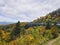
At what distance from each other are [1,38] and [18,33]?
21256 mm

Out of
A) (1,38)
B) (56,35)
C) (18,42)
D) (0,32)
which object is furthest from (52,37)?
(0,32)

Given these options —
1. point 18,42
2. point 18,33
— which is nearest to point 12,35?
point 18,33

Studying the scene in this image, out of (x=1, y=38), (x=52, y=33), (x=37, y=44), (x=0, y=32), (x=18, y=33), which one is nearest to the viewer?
(x=37, y=44)

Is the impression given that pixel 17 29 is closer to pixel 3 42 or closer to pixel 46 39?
pixel 3 42

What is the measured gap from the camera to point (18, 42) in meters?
108

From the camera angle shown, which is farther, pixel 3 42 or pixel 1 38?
pixel 1 38

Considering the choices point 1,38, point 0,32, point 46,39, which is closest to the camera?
point 46,39

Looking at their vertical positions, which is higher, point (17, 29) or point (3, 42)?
point (17, 29)

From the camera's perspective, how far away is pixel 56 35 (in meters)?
102

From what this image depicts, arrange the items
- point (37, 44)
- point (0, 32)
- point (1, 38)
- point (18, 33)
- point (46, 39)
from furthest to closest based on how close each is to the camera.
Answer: point (0, 32)
point (1, 38)
point (18, 33)
point (46, 39)
point (37, 44)

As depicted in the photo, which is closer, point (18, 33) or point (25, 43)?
point (25, 43)

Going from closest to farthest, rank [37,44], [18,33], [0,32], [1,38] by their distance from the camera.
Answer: [37,44]
[18,33]
[1,38]
[0,32]

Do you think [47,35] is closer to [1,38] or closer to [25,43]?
[25,43]

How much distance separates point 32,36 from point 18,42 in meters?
9.45
